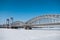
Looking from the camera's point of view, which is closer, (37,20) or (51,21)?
(51,21)

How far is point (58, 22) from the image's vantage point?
6.30 metres

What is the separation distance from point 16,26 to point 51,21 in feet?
8.46

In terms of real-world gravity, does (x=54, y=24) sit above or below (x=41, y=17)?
below

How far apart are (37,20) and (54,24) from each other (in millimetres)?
1651

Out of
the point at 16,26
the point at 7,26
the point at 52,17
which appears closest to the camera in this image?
the point at 52,17

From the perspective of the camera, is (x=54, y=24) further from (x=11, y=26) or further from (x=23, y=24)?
(x=11, y=26)

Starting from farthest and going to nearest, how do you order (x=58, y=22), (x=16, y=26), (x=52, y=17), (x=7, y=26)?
(x=16, y=26) → (x=7, y=26) → (x=52, y=17) → (x=58, y=22)

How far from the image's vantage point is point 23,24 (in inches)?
304

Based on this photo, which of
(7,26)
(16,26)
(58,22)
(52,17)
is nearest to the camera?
(58,22)

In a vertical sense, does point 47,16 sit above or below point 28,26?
above

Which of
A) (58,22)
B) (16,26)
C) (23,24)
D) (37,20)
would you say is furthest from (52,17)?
(16,26)

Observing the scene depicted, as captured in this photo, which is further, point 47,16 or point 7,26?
point 7,26

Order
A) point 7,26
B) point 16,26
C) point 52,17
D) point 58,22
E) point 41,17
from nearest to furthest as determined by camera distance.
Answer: point 58,22 < point 52,17 < point 41,17 < point 7,26 < point 16,26

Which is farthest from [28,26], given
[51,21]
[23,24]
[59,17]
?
[59,17]
